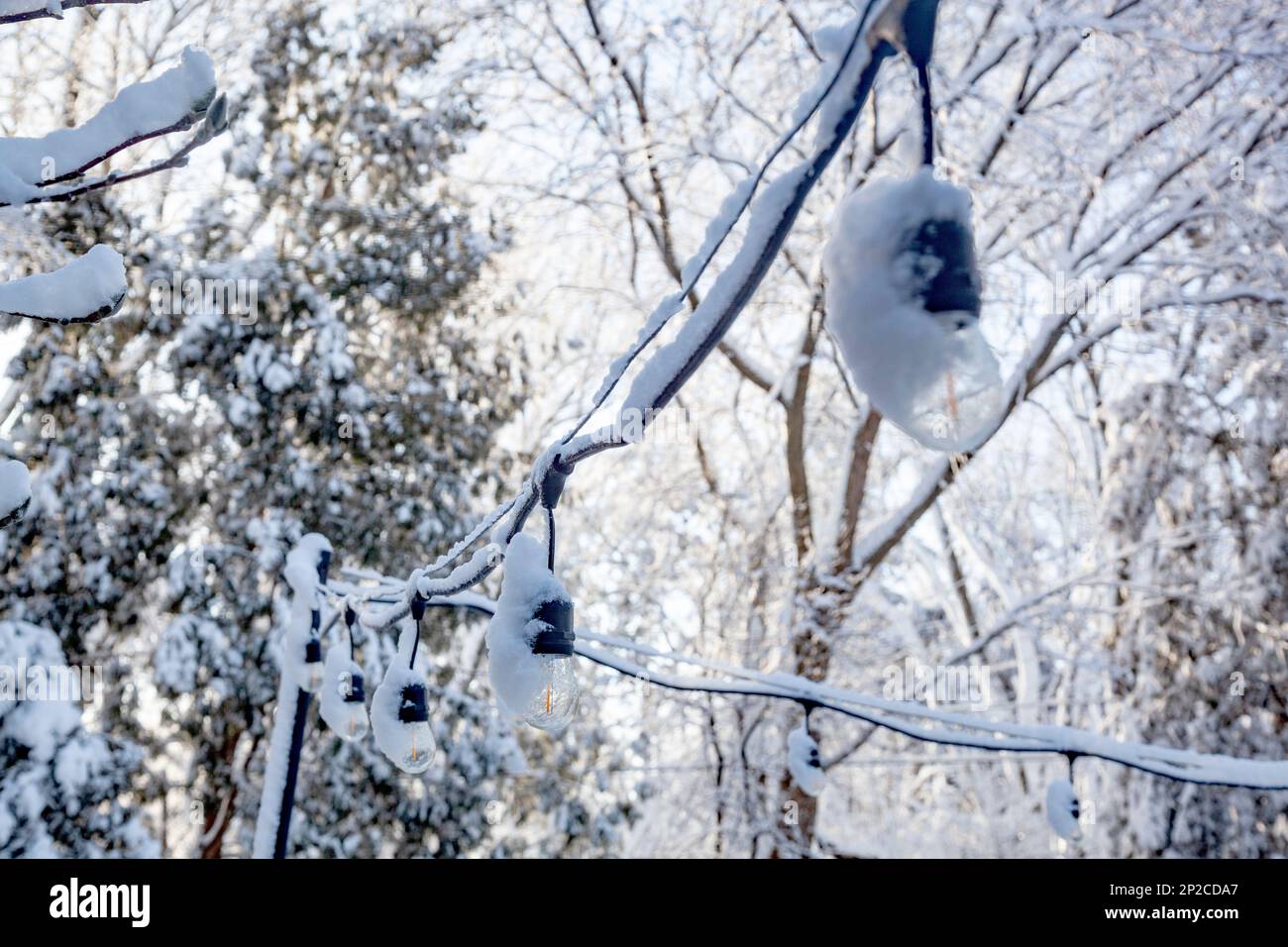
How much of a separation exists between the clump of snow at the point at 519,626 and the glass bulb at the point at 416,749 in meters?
0.51

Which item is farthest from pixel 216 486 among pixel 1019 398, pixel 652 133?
pixel 1019 398

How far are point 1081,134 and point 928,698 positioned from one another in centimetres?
449

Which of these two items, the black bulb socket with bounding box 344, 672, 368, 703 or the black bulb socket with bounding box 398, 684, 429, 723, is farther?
the black bulb socket with bounding box 344, 672, 368, 703

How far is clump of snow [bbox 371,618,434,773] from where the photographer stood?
5.31ft

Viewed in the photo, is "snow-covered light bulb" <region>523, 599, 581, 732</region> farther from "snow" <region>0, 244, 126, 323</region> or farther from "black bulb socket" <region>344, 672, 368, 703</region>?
"black bulb socket" <region>344, 672, 368, 703</region>

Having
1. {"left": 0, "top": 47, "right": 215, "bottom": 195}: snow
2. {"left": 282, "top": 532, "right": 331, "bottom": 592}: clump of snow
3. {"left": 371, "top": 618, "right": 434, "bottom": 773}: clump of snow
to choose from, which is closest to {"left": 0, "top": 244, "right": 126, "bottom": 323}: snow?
{"left": 0, "top": 47, "right": 215, "bottom": 195}: snow

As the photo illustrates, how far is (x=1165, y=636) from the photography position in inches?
270

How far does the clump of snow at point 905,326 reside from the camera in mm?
671

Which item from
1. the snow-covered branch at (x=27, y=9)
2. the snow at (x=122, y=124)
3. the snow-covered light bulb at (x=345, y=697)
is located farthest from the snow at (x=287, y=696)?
the snow-covered branch at (x=27, y=9)

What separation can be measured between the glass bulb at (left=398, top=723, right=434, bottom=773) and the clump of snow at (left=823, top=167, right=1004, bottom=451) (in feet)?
3.84

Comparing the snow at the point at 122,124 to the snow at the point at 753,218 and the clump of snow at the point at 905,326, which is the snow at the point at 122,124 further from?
the clump of snow at the point at 905,326

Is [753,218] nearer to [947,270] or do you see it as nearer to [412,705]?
[947,270]
